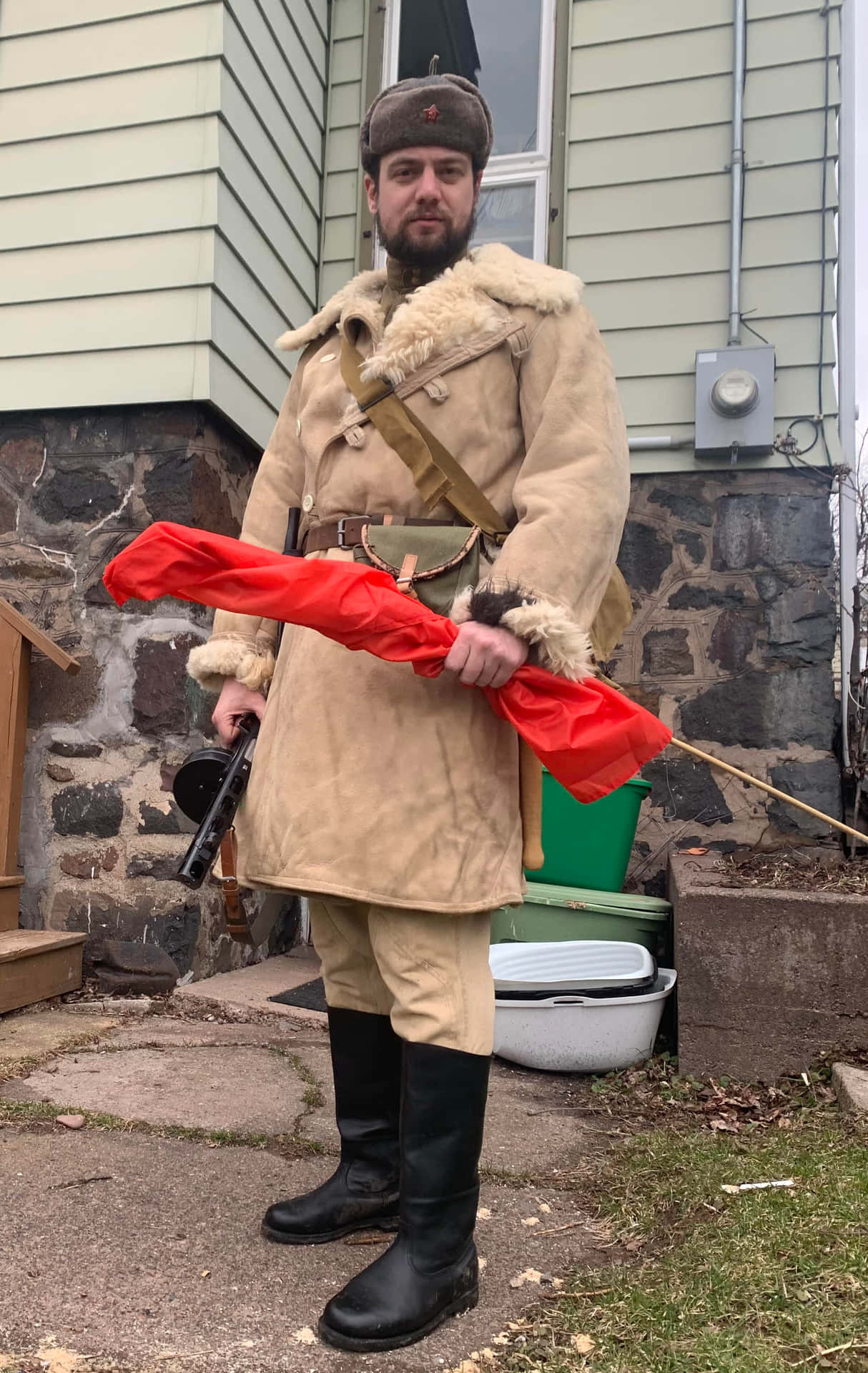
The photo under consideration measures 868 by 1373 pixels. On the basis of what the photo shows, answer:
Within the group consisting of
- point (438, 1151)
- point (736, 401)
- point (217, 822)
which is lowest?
point (438, 1151)

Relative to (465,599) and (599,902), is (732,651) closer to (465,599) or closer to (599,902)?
(599,902)

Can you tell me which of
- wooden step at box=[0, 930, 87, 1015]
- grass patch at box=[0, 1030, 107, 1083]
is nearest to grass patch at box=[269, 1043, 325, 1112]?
grass patch at box=[0, 1030, 107, 1083]

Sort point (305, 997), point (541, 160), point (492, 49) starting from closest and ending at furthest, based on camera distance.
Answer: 1. point (305, 997)
2. point (541, 160)
3. point (492, 49)

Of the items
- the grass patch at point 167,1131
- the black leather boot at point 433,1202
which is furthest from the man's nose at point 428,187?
the grass patch at point 167,1131

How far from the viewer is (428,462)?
1572 millimetres

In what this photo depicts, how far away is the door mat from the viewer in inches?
129

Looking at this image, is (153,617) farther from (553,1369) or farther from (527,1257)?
(553,1369)

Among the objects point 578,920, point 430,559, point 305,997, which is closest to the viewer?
point 430,559

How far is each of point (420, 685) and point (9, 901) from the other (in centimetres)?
249

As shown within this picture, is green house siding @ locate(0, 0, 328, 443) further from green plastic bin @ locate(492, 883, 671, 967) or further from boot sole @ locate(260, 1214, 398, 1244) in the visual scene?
boot sole @ locate(260, 1214, 398, 1244)

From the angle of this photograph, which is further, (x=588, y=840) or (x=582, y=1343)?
(x=588, y=840)

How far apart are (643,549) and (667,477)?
32 centimetres

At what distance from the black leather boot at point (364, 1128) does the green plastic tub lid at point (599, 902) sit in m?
1.52

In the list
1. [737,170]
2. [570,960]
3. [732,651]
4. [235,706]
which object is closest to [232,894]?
[235,706]
